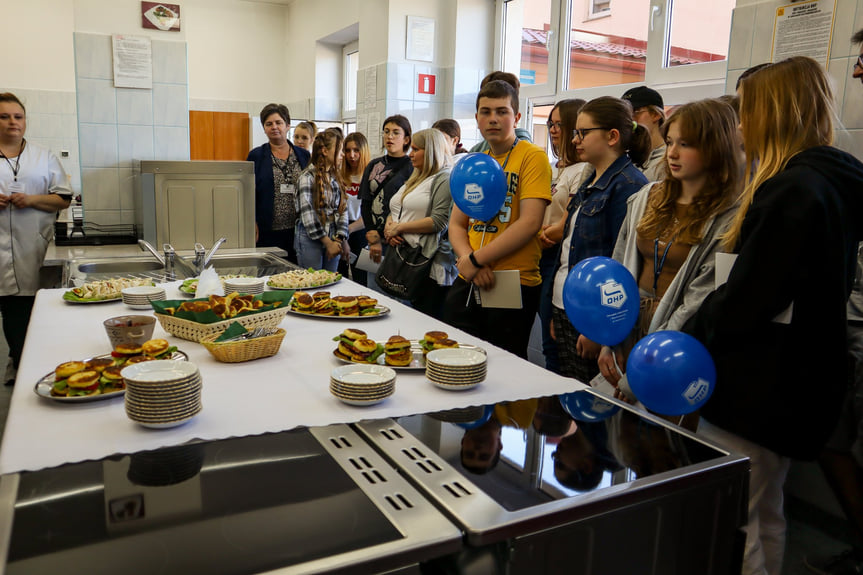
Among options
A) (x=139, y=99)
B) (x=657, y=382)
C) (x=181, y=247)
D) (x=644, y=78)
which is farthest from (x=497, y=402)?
(x=139, y=99)

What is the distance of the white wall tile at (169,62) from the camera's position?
3793mm

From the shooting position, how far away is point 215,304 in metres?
1.64

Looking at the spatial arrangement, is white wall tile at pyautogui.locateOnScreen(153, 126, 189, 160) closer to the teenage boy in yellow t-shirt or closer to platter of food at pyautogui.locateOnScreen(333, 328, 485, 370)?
the teenage boy in yellow t-shirt

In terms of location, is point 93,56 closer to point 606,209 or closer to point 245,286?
point 245,286

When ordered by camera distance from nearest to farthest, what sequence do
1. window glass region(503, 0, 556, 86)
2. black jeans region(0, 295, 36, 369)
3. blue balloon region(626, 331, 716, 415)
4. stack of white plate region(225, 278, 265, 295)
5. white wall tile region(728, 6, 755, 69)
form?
blue balloon region(626, 331, 716, 415), stack of white plate region(225, 278, 265, 295), white wall tile region(728, 6, 755, 69), black jeans region(0, 295, 36, 369), window glass region(503, 0, 556, 86)

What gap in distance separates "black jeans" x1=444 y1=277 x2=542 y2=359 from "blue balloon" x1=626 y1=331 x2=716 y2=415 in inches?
39.4

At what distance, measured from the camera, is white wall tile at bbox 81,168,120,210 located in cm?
379

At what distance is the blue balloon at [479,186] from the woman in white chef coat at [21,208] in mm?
2320

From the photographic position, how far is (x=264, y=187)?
407 centimetres

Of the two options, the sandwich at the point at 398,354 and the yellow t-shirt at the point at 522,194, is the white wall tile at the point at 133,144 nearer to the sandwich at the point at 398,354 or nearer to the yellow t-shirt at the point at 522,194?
the yellow t-shirt at the point at 522,194

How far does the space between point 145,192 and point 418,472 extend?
298 cm

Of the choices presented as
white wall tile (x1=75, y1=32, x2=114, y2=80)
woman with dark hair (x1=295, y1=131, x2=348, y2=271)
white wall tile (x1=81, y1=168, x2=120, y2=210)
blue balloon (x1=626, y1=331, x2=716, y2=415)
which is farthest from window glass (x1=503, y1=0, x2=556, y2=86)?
blue balloon (x1=626, y1=331, x2=716, y2=415)

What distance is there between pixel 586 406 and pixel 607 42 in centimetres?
341

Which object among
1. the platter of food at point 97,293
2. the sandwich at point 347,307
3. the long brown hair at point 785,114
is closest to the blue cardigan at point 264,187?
the platter of food at point 97,293
